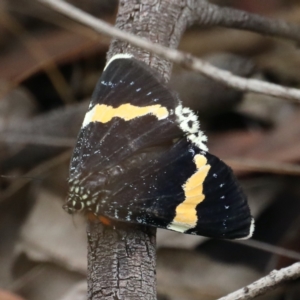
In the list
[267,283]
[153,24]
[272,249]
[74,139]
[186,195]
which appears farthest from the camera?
[74,139]

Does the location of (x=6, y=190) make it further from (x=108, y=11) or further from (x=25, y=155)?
(x=108, y=11)

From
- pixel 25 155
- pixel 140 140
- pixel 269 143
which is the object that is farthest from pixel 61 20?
pixel 140 140

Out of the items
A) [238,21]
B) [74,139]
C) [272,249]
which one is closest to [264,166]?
[272,249]

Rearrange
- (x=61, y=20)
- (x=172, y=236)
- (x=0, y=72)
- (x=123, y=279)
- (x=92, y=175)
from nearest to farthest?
(x=123, y=279), (x=92, y=175), (x=172, y=236), (x=0, y=72), (x=61, y=20)

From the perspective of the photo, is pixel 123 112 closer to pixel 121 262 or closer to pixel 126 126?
pixel 126 126

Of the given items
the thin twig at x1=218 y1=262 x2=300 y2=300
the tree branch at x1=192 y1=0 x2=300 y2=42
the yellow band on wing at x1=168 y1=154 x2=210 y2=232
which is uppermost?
the tree branch at x1=192 y1=0 x2=300 y2=42

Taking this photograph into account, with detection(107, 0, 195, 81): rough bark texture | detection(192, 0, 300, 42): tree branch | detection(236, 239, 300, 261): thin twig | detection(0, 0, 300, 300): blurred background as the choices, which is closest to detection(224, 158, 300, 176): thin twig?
detection(0, 0, 300, 300): blurred background

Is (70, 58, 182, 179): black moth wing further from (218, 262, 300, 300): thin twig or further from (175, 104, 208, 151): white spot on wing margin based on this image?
(218, 262, 300, 300): thin twig
